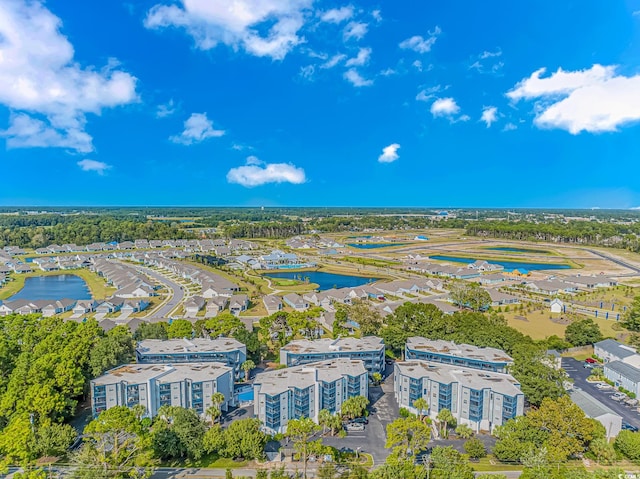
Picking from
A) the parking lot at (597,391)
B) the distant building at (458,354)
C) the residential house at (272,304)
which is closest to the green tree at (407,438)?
the distant building at (458,354)

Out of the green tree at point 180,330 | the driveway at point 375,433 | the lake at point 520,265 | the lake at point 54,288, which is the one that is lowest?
the driveway at point 375,433

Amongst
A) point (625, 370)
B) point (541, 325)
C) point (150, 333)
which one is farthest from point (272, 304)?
point (625, 370)

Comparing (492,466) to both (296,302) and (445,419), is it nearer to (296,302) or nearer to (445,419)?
(445,419)

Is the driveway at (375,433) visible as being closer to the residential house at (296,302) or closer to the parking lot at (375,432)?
the parking lot at (375,432)

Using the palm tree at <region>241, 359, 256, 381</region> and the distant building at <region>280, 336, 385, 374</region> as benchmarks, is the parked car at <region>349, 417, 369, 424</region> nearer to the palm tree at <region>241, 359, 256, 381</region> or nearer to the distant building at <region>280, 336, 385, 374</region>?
the distant building at <region>280, 336, 385, 374</region>

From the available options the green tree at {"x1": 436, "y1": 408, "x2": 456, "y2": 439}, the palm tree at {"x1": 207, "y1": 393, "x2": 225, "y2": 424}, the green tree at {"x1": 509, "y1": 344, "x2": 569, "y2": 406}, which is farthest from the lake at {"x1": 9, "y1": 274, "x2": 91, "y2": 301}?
the green tree at {"x1": 509, "y1": 344, "x2": 569, "y2": 406}
